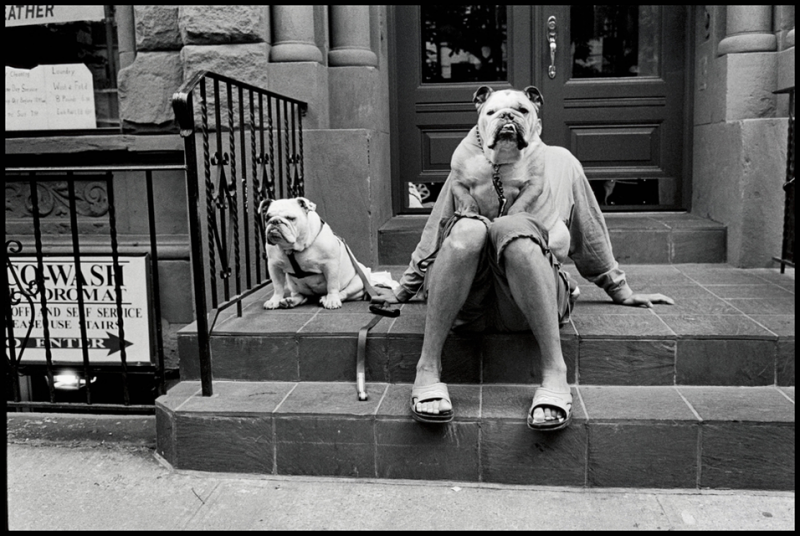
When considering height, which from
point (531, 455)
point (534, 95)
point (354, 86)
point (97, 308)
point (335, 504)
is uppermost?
point (354, 86)

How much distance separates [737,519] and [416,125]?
3.89 m

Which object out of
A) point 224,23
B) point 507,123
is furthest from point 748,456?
point 224,23

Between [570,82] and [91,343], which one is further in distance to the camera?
[570,82]

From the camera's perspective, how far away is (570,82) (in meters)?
5.79

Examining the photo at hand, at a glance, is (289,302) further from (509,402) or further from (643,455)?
(643,455)

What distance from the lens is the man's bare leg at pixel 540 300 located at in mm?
3055

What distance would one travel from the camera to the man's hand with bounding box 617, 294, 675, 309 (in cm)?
396

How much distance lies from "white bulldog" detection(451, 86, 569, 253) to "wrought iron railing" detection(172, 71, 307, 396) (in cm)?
119

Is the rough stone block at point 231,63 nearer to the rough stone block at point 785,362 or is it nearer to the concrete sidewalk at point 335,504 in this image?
the concrete sidewalk at point 335,504

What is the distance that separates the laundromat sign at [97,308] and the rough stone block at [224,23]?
1.58 metres

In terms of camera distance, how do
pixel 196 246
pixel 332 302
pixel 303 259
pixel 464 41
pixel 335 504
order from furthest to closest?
pixel 464 41 < pixel 332 302 < pixel 303 259 < pixel 196 246 < pixel 335 504

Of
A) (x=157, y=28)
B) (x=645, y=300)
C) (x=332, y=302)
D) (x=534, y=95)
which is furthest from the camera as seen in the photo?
(x=157, y=28)

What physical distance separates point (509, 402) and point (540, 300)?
51 centimetres

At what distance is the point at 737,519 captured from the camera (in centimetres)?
285
